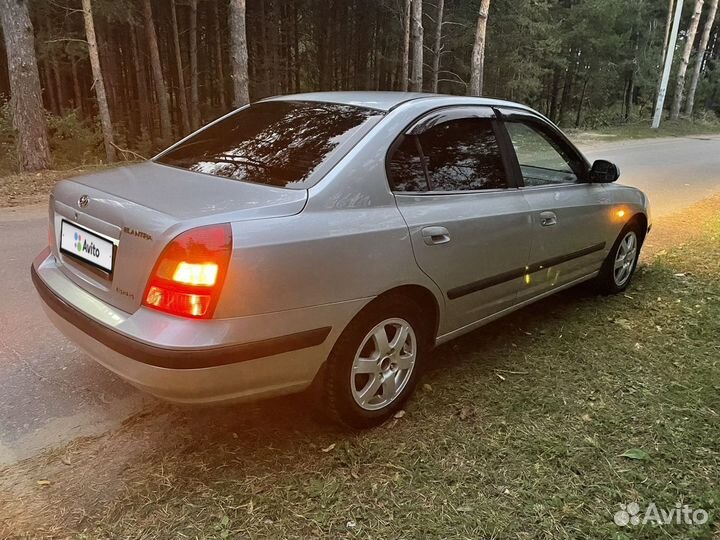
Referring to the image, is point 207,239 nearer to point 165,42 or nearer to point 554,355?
point 554,355

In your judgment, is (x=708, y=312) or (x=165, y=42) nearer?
(x=708, y=312)

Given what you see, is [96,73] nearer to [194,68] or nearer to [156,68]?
[156,68]

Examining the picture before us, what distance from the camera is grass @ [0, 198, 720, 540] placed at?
222 cm

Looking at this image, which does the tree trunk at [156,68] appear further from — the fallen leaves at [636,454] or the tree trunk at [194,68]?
the fallen leaves at [636,454]

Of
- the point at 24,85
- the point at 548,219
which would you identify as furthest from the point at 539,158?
the point at 24,85

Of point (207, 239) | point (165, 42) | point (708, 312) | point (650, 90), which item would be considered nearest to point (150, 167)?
point (207, 239)

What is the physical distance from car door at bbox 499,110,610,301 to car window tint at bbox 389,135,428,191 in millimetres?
915

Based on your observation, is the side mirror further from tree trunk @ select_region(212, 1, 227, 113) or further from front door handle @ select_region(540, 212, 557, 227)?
tree trunk @ select_region(212, 1, 227, 113)

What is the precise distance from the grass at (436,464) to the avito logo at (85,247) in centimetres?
93

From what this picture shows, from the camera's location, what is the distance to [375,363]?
277cm

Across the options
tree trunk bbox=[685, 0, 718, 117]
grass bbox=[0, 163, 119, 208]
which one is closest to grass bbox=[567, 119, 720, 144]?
tree trunk bbox=[685, 0, 718, 117]

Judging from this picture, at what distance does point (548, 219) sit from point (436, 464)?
A: 187 centimetres

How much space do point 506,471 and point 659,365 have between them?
5.53 feet

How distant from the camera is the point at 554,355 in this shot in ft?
12.2
